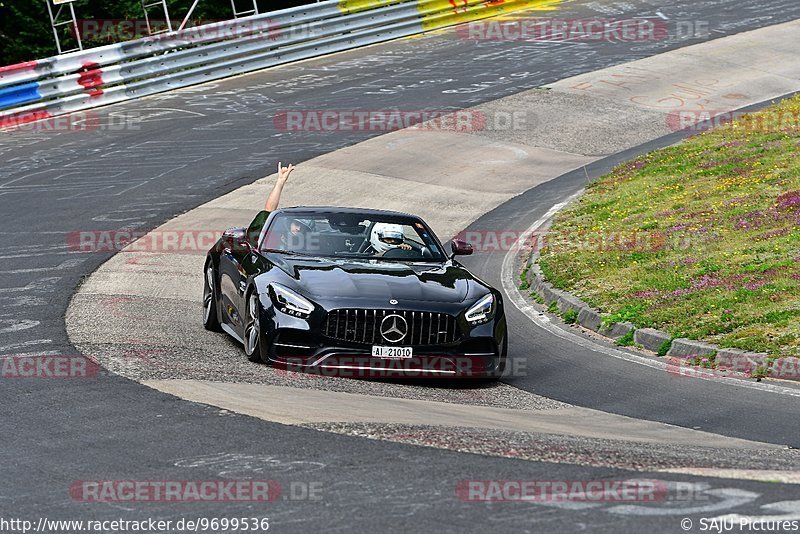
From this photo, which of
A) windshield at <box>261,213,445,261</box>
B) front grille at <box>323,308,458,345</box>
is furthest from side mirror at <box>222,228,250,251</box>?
front grille at <box>323,308,458,345</box>

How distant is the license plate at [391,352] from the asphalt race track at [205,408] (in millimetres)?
1197

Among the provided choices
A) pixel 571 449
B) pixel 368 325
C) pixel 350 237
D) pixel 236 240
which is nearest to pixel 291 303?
pixel 368 325

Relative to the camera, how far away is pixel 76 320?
40.9ft

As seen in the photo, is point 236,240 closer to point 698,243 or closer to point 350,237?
point 350,237

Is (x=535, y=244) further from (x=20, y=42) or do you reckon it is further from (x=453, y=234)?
(x=20, y=42)

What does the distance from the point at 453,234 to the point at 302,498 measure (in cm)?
1331

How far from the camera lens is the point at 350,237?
12.2 meters

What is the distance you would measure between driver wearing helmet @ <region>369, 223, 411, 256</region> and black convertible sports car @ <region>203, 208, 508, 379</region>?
13 mm

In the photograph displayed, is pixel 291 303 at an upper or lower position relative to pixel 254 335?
upper

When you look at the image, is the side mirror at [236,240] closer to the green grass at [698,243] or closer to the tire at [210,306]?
the tire at [210,306]

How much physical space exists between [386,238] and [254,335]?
73.5 inches

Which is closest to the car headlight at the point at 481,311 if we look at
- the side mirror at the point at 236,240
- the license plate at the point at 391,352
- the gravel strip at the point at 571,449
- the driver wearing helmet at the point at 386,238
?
the license plate at the point at 391,352

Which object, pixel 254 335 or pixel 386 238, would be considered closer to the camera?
pixel 254 335

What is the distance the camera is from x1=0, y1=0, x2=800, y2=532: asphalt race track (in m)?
6.26
